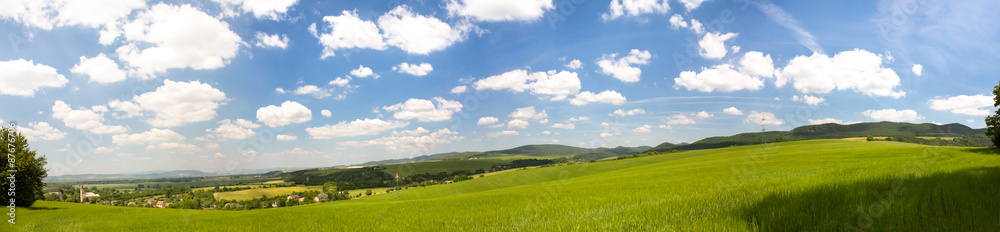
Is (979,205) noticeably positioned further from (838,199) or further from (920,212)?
(838,199)

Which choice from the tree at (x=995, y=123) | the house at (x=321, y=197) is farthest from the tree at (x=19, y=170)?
the tree at (x=995, y=123)

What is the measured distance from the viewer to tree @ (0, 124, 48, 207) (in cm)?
2916

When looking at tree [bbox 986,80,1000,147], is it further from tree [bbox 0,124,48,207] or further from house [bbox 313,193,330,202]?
house [bbox 313,193,330,202]

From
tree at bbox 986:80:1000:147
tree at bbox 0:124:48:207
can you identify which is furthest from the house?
tree at bbox 986:80:1000:147

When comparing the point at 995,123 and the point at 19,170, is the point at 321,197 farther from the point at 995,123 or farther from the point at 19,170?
the point at 995,123

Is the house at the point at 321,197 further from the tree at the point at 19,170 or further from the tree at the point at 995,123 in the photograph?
the tree at the point at 995,123

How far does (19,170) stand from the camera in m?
30.5

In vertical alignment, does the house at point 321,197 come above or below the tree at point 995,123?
below

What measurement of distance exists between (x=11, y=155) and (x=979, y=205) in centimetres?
4992

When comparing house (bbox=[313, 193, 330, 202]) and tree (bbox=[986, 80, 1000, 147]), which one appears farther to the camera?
house (bbox=[313, 193, 330, 202])

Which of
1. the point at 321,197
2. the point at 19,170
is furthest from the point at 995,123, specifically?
the point at 321,197

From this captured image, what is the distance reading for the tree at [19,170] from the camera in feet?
95.7

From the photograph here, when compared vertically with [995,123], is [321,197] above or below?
below

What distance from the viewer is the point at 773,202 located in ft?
17.8
